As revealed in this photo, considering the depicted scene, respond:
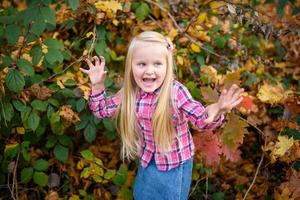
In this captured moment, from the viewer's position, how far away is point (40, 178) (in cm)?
283

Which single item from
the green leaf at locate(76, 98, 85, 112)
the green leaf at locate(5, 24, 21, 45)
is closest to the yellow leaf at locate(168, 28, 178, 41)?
the green leaf at locate(76, 98, 85, 112)

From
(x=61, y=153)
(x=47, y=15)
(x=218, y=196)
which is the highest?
(x=47, y=15)

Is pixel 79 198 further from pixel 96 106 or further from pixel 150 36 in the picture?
pixel 150 36

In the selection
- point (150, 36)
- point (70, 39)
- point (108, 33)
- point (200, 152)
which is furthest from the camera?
point (70, 39)

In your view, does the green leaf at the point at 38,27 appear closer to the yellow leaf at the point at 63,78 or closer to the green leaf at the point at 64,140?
the yellow leaf at the point at 63,78

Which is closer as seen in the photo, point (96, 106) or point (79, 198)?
point (96, 106)

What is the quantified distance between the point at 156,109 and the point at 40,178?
1087 millimetres

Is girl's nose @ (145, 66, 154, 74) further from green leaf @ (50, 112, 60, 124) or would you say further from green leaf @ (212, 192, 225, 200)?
green leaf @ (212, 192, 225, 200)

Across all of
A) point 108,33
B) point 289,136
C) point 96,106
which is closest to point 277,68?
point 289,136

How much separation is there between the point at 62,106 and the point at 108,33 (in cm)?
68

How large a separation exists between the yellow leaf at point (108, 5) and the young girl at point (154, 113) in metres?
0.68

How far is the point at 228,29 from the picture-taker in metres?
3.54

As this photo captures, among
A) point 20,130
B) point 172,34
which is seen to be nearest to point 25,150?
point 20,130

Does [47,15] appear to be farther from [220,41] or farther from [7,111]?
[220,41]
